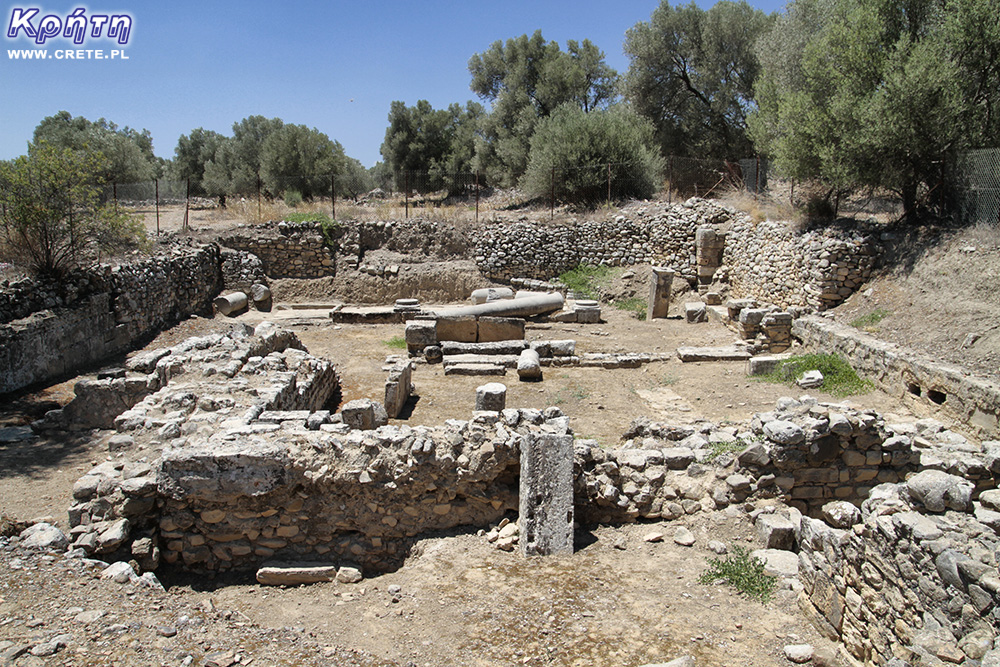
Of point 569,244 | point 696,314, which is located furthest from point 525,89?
point 696,314

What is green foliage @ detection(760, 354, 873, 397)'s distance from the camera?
37.7 ft

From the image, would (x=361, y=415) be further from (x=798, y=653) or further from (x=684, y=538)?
(x=798, y=653)

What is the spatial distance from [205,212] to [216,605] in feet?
80.9

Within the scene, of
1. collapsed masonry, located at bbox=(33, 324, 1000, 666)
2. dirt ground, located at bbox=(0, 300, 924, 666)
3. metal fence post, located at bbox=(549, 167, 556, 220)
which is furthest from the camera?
metal fence post, located at bbox=(549, 167, 556, 220)

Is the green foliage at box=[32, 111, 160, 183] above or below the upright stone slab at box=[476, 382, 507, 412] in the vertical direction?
above

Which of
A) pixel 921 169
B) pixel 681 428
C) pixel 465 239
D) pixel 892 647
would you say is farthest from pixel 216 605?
pixel 465 239

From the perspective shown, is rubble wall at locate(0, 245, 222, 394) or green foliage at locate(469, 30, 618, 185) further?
green foliage at locate(469, 30, 618, 185)

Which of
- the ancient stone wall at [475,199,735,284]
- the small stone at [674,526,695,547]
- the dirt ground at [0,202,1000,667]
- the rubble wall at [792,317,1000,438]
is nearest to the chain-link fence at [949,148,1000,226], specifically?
the rubble wall at [792,317,1000,438]

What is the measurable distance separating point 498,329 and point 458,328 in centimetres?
103

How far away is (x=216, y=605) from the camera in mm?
5434

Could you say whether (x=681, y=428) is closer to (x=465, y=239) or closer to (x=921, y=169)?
(x=921, y=169)

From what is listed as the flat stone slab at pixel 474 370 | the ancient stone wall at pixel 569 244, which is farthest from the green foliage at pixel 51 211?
the ancient stone wall at pixel 569 244

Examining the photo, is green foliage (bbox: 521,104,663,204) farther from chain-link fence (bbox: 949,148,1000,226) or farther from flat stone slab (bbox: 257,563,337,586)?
flat stone slab (bbox: 257,563,337,586)

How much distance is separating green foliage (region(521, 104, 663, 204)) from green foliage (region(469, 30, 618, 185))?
16.7ft
